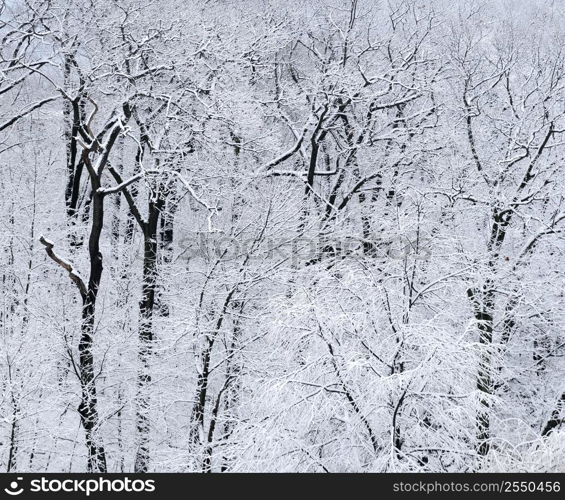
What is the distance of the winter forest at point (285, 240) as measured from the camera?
856 cm

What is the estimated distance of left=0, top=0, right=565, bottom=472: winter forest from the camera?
8.56 meters

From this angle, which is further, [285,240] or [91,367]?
[285,240]

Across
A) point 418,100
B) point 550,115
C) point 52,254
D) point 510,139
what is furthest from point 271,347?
point 418,100

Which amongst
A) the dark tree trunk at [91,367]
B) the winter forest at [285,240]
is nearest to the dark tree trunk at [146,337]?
the winter forest at [285,240]

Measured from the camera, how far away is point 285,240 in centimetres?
1421

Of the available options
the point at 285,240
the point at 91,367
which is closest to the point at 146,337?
the point at 91,367

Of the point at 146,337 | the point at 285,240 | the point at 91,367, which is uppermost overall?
the point at 285,240

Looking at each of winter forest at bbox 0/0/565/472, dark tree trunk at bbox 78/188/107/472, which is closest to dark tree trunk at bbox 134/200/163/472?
winter forest at bbox 0/0/565/472

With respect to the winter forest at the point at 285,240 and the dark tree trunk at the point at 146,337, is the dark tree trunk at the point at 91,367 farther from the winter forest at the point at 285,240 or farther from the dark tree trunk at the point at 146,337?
the dark tree trunk at the point at 146,337

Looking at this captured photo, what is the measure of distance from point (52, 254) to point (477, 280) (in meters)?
8.64

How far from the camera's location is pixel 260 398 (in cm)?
870

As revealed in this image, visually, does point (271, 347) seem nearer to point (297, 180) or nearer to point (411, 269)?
point (411, 269)

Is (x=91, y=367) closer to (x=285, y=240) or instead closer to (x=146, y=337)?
(x=146, y=337)

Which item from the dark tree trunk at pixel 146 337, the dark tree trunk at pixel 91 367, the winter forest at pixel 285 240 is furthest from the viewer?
the dark tree trunk at pixel 146 337
